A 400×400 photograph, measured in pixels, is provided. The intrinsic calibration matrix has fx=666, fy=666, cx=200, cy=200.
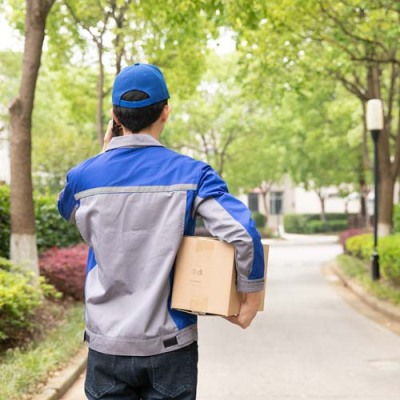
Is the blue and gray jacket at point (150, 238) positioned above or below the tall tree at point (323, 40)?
below

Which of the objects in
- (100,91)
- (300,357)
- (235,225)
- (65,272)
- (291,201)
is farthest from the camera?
(291,201)

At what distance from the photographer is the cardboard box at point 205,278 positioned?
89.7 inches

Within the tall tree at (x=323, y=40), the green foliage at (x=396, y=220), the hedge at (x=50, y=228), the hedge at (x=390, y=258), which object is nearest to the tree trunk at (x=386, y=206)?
the tall tree at (x=323, y=40)

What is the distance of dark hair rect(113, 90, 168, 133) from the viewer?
2.34m

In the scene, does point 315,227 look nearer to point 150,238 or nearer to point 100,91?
point 100,91

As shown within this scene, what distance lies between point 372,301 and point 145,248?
10.1 meters

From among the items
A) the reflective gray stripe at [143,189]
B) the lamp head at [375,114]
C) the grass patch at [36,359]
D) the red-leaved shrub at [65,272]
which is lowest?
the grass patch at [36,359]

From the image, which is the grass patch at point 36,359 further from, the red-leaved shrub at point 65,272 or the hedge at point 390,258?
Result: the hedge at point 390,258

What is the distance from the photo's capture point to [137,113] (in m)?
2.36

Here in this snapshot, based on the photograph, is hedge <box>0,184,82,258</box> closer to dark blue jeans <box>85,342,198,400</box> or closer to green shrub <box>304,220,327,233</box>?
dark blue jeans <box>85,342,198,400</box>

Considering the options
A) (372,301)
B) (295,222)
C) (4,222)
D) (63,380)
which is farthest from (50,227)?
(295,222)

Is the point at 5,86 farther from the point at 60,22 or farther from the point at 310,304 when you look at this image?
the point at 310,304

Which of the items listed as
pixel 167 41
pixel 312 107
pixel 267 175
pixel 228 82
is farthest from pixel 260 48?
pixel 267 175

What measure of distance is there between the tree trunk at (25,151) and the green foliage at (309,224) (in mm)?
40184
